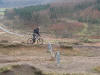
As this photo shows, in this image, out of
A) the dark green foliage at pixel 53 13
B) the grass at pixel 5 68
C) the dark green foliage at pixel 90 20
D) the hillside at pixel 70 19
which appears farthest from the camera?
the dark green foliage at pixel 53 13

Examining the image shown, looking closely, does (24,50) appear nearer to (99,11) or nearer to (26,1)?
(99,11)

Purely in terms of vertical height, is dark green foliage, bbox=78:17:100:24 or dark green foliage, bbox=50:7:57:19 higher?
dark green foliage, bbox=50:7:57:19

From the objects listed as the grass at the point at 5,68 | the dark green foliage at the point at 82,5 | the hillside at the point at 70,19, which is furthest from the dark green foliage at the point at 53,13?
the grass at the point at 5,68

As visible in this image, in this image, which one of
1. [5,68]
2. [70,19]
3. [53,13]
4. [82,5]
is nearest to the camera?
[5,68]

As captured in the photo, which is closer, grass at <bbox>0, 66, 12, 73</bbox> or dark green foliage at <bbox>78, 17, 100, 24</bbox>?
grass at <bbox>0, 66, 12, 73</bbox>

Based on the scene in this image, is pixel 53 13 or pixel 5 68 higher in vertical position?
pixel 53 13

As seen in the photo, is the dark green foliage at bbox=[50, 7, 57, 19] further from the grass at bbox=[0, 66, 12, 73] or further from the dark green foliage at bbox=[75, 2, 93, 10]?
the grass at bbox=[0, 66, 12, 73]

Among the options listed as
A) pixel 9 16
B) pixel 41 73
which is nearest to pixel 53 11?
pixel 9 16

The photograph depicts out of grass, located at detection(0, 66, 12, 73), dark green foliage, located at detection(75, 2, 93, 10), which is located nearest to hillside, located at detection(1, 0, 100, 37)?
dark green foliage, located at detection(75, 2, 93, 10)

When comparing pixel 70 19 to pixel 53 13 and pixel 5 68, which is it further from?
pixel 5 68

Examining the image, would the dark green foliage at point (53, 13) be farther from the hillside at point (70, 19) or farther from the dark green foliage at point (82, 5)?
the dark green foliage at point (82, 5)

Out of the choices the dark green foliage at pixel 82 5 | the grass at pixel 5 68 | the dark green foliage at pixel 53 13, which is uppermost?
the dark green foliage at pixel 82 5

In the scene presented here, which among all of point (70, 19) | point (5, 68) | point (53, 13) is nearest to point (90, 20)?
point (70, 19)

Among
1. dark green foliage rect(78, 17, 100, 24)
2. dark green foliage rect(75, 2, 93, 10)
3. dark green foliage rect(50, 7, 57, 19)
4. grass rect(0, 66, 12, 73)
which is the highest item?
dark green foliage rect(75, 2, 93, 10)
